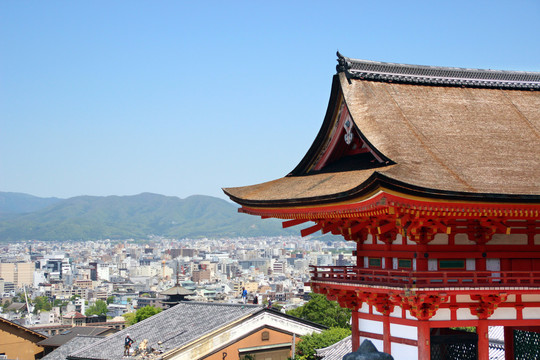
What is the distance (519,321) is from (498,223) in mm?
2065

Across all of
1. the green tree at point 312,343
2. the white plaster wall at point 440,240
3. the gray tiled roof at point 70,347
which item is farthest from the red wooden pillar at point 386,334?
the gray tiled roof at point 70,347

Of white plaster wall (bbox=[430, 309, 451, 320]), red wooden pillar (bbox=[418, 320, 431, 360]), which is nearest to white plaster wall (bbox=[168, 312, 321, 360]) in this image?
red wooden pillar (bbox=[418, 320, 431, 360])

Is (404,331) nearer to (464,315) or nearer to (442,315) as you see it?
(442,315)

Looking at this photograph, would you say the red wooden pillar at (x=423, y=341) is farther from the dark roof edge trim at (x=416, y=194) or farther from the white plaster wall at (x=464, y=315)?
the dark roof edge trim at (x=416, y=194)

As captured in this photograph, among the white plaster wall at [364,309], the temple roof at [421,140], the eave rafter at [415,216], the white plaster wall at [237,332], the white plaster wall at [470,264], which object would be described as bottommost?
the white plaster wall at [237,332]

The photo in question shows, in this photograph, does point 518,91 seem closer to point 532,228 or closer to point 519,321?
point 532,228

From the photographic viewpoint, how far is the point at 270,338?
3195cm

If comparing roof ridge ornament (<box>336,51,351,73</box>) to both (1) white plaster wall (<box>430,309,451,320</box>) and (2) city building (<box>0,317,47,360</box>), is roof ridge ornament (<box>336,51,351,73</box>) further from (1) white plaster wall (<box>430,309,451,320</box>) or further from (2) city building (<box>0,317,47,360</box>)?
(2) city building (<box>0,317,47,360</box>)

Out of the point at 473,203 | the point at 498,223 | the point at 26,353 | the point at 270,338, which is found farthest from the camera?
the point at 26,353

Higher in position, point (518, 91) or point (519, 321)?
point (518, 91)

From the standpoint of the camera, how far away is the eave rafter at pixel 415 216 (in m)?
12.5

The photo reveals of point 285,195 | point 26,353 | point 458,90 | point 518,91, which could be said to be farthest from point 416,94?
point 26,353

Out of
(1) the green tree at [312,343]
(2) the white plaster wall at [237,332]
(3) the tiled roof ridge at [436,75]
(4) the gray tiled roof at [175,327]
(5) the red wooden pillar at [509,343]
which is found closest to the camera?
(5) the red wooden pillar at [509,343]

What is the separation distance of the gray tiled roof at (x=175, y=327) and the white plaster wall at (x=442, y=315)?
57.5ft
